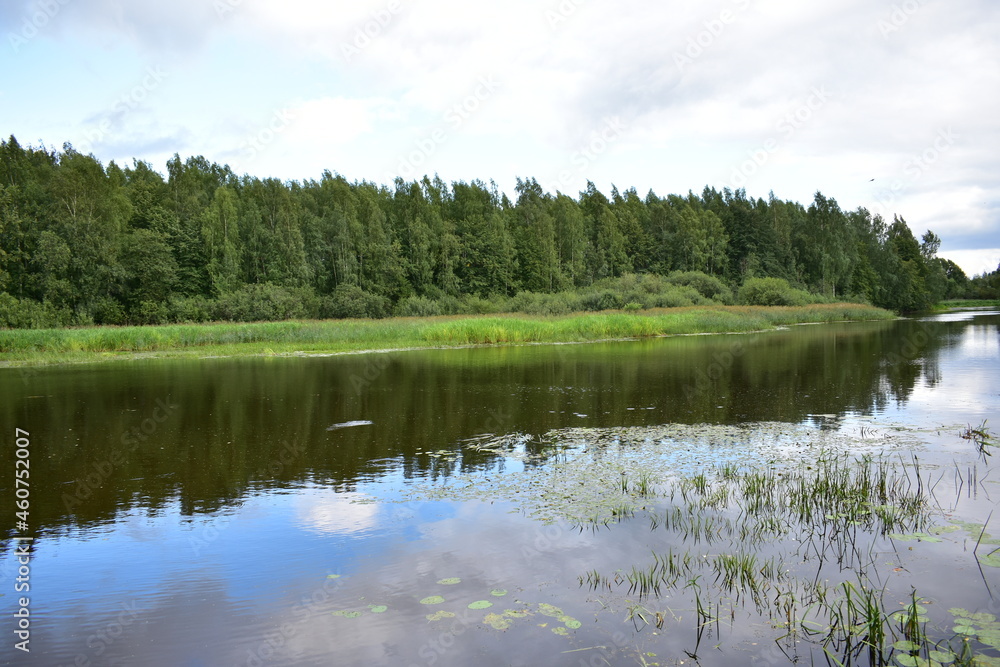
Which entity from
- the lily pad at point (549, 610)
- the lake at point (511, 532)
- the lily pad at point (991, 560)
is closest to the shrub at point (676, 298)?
the lake at point (511, 532)

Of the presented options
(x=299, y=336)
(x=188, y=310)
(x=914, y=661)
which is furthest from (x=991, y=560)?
(x=188, y=310)

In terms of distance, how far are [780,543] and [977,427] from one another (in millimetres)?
6567

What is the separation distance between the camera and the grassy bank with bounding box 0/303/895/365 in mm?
27969

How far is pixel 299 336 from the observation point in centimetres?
3167

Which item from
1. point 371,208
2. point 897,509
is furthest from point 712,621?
point 371,208

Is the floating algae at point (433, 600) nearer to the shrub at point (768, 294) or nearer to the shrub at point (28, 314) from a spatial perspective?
the shrub at point (28, 314)

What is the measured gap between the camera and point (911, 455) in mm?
8477

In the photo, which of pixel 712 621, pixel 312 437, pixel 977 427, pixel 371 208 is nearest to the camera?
pixel 712 621

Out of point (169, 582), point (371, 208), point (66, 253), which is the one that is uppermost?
point (371, 208)

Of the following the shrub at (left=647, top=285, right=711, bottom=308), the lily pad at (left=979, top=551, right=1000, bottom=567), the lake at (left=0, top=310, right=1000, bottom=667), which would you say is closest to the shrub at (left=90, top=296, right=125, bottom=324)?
the lake at (left=0, top=310, right=1000, bottom=667)

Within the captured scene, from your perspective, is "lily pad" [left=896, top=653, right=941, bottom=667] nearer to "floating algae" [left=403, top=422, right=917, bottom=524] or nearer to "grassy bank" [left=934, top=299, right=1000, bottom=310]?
"floating algae" [left=403, top=422, right=917, bottom=524]

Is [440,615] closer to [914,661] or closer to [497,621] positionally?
[497,621]

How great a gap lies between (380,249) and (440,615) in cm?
6114

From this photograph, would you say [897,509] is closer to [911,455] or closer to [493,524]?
[911,455]
